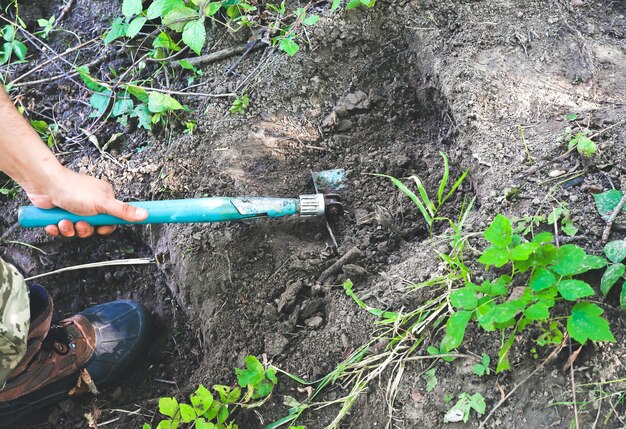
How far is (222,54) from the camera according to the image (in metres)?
2.50

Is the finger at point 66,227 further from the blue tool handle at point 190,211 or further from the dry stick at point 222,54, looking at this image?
the dry stick at point 222,54

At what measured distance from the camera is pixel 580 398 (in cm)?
144

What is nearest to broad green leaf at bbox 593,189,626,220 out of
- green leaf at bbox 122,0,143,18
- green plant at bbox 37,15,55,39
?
green leaf at bbox 122,0,143,18

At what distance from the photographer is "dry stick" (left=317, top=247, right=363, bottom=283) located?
1988mm

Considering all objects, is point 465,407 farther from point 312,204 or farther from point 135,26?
point 135,26

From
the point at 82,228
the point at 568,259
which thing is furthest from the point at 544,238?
the point at 82,228

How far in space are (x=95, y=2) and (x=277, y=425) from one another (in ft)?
7.27

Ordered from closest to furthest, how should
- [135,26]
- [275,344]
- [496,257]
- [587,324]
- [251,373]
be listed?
1. [587,324]
2. [496,257]
3. [251,373]
4. [275,344]
5. [135,26]

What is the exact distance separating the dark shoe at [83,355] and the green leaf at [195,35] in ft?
3.29

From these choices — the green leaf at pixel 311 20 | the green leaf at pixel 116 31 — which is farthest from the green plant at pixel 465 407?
the green leaf at pixel 116 31

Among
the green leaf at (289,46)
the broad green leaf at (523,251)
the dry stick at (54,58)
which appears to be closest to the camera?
the broad green leaf at (523,251)

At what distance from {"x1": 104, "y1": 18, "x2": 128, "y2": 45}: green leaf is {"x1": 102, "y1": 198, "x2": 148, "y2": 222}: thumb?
1.02 metres

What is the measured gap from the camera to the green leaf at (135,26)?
8.11 ft

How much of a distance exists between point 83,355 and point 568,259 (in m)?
1.58
